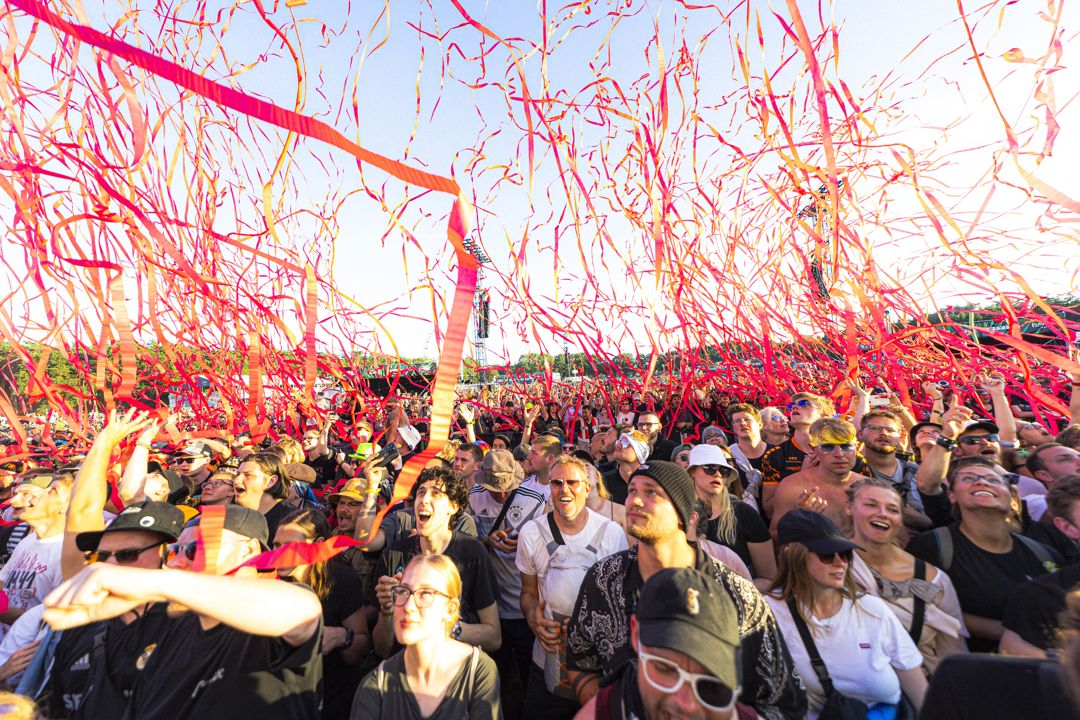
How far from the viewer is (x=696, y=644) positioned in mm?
1305

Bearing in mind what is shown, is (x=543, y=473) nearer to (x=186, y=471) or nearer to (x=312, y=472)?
(x=312, y=472)

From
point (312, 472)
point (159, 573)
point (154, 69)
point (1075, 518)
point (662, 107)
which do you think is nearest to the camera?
point (159, 573)

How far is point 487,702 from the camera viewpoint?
1870 mm

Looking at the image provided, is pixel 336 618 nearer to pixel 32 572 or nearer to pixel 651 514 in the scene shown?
pixel 651 514

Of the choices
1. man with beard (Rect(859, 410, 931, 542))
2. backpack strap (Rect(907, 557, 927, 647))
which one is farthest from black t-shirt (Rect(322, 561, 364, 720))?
man with beard (Rect(859, 410, 931, 542))

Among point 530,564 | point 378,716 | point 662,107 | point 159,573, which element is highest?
point 662,107

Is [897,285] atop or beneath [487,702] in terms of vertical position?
atop

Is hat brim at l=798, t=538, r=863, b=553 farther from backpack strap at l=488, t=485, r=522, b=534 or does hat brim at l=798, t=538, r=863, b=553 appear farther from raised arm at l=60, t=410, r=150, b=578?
raised arm at l=60, t=410, r=150, b=578

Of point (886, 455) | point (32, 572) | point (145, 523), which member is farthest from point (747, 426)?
point (32, 572)

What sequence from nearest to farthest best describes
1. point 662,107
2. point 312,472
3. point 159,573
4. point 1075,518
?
1. point 159,573
2. point 1075,518
3. point 662,107
4. point 312,472

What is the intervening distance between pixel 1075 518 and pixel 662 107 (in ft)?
15.3

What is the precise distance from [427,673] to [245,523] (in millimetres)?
1187

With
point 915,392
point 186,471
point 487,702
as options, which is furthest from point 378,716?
point 915,392

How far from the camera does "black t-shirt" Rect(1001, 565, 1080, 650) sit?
1969 millimetres
